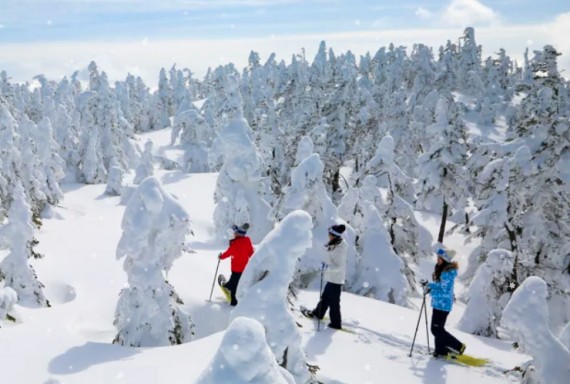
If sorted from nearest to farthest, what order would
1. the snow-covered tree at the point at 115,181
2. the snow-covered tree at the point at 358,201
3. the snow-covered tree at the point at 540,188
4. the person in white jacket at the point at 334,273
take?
the person in white jacket at the point at 334,273 → the snow-covered tree at the point at 540,188 → the snow-covered tree at the point at 358,201 → the snow-covered tree at the point at 115,181

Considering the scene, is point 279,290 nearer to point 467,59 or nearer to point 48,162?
point 48,162

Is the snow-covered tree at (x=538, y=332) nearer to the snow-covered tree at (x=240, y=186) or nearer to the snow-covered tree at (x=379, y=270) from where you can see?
the snow-covered tree at (x=379, y=270)

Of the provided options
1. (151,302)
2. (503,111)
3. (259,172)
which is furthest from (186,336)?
(503,111)

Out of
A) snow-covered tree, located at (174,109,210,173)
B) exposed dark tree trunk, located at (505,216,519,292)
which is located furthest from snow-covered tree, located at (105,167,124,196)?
exposed dark tree trunk, located at (505,216,519,292)

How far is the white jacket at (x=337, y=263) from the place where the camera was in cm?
1020

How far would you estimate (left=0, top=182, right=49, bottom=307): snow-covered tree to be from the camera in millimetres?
16766

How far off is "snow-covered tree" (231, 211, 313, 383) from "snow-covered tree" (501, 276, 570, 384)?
3120mm

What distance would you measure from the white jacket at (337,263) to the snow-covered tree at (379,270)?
9561mm

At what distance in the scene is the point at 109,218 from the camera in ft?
100

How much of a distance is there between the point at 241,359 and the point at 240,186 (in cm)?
2067

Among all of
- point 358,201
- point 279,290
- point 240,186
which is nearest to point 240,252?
point 279,290

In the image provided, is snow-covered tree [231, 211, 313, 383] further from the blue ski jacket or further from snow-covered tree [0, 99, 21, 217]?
snow-covered tree [0, 99, 21, 217]

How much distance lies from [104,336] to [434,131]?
2302 centimetres

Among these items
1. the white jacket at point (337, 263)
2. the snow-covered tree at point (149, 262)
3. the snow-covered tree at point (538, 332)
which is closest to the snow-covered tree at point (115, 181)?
the snow-covered tree at point (149, 262)
